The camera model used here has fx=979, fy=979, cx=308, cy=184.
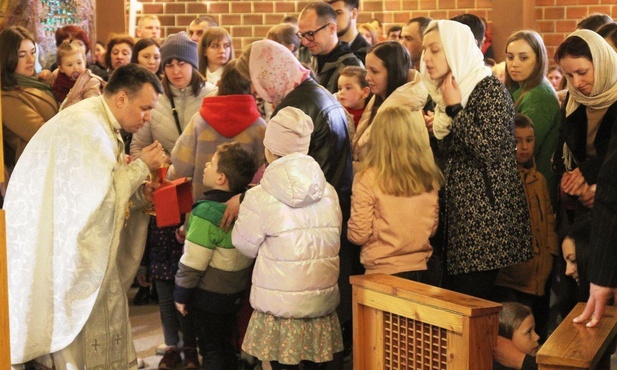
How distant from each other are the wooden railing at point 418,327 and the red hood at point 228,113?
1.68 meters

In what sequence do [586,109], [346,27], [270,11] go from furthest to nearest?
[270,11]
[346,27]
[586,109]

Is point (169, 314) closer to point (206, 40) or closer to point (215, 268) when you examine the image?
point (215, 268)

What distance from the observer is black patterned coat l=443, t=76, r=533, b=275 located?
4.38 meters

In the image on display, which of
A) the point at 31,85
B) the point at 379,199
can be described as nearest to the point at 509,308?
the point at 379,199

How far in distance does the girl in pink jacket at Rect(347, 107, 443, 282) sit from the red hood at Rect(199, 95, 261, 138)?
99 cm

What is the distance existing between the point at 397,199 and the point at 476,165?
16.0 inches

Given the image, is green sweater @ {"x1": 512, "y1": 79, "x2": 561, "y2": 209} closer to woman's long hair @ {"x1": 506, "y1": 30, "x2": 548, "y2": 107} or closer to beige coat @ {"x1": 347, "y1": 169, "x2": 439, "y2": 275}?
woman's long hair @ {"x1": 506, "y1": 30, "x2": 548, "y2": 107}

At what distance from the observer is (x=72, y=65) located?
22.7 ft

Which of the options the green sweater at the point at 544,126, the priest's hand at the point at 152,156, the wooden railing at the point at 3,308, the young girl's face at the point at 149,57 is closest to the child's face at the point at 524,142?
the green sweater at the point at 544,126

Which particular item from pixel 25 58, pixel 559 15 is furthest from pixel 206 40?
pixel 559 15

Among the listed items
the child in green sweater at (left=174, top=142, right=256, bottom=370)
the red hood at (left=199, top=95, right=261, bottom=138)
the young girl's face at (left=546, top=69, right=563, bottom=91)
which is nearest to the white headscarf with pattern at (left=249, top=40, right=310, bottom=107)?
the red hood at (left=199, top=95, right=261, bottom=138)

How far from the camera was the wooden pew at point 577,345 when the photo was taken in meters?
3.11

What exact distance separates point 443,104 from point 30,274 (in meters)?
2.01

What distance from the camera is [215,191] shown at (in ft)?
15.8
